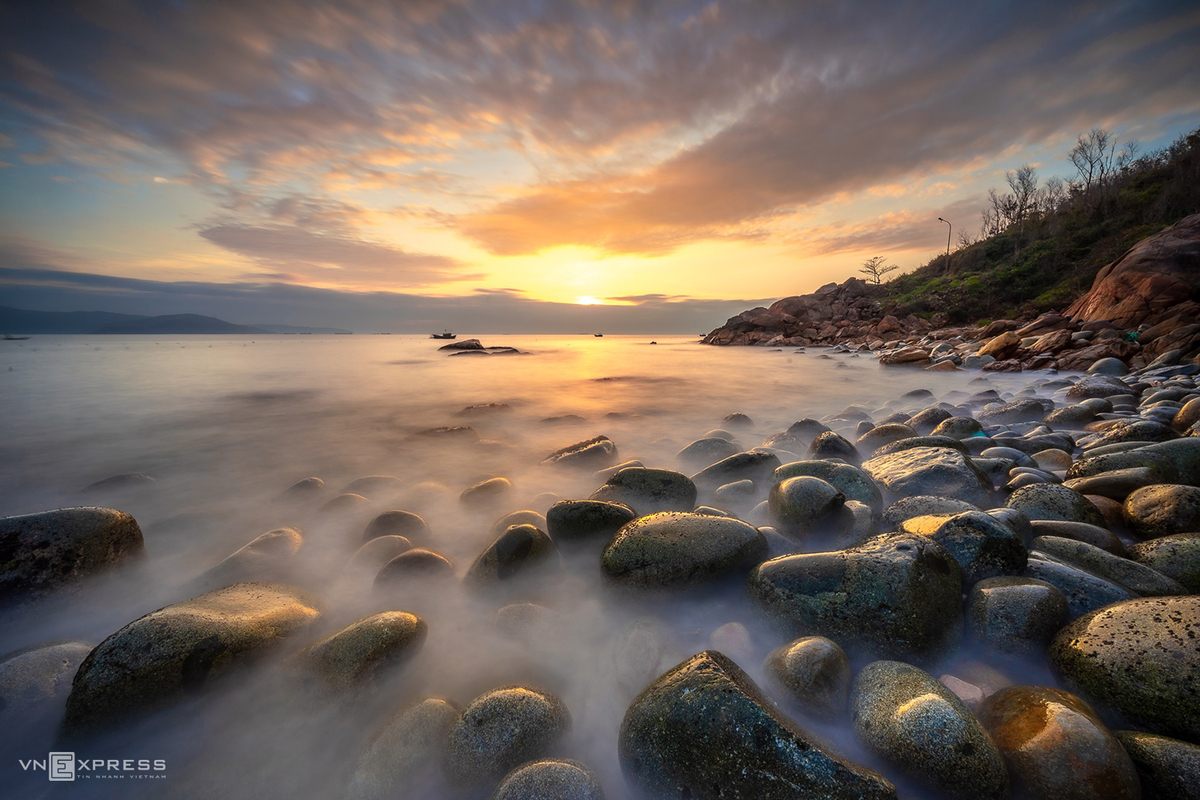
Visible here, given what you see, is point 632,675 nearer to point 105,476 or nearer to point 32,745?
point 32,745

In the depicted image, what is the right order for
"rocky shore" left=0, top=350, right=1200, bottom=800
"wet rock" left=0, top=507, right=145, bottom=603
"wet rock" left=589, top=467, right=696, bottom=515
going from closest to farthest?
1. "rocky shore" left=0, top=350, right=1200, bottom=800
2. "wet rock" left=0, top=507, right=145, bottom=603
3. "wet rock" left=589, top=467, right=696, bottom=515

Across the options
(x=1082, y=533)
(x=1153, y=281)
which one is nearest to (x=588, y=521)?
(x=1082, y=533)

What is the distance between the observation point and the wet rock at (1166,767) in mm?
1405

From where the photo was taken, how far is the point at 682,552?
2.57 meters

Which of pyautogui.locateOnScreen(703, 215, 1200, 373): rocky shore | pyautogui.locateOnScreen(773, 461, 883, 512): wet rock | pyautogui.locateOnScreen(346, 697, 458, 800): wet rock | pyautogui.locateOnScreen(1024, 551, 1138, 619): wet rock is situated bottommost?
pyautogui.locateOnScreen(346, 697, 458, 800): wet rock

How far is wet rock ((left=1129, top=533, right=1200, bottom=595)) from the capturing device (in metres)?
2.36

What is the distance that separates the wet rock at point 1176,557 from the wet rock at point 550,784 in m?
3.26

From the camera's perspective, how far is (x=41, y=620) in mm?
2602

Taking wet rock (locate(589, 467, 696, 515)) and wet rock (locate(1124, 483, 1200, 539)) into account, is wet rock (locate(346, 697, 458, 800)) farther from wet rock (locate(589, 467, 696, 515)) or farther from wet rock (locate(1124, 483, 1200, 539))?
wet rock (locate(1124, 483, 1200, 539))

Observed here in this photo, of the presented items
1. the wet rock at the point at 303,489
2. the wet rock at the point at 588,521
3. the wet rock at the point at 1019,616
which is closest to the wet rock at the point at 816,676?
the wet rock at the point at 1019,616

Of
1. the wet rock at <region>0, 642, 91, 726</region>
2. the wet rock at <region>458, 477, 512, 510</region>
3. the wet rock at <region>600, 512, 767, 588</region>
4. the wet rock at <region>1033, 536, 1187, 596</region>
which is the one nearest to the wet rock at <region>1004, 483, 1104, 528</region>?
the wet rock at <region>1033, 536, 1187, 596</region>

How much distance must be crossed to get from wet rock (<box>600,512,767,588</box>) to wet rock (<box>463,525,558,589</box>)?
1.56 ft

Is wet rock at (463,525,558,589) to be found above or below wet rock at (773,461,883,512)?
below

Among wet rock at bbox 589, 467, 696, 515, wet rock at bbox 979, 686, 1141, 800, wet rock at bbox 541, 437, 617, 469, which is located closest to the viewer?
wet rock at bbox 979, 686, 1141, 800
